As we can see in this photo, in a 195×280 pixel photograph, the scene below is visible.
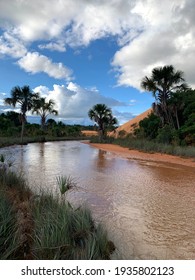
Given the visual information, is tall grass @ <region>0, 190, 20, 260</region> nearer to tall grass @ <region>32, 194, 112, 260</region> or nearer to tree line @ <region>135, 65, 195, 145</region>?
tall grass @ <region>32, 194, 112, 260</region>

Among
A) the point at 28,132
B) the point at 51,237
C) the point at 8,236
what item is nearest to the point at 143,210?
the point at 51,237

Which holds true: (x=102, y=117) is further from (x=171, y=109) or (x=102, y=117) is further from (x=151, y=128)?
(x=171, y=109)

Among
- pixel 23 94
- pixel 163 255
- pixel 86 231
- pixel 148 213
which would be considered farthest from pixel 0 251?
pixel 23 94

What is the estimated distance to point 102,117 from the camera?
133 feet

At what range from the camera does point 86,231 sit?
375 cm

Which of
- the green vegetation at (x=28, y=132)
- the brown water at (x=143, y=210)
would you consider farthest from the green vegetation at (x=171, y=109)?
the green vegetation at (x=28, y=132)

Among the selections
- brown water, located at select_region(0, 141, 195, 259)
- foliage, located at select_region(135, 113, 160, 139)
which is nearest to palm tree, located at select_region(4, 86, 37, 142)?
foliage, located at select_region(135, 113, 160, 139)

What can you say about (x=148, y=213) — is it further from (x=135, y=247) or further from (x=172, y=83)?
(x=172, y=83)

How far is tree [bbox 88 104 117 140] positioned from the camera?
40.1 metres

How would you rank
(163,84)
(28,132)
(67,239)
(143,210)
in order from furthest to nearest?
(28,132) < (163,84) < (143,210) < (67,239)

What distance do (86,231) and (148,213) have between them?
2.56 meters

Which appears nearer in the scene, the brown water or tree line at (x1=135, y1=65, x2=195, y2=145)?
the brown water

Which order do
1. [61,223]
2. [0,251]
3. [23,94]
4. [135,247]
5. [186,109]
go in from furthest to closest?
[23,94]
[186,109]
[135,247]
[61,223]
[0,251]
